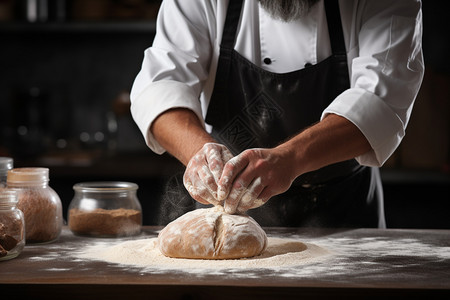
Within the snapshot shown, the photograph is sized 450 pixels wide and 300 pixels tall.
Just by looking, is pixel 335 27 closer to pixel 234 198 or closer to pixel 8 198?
pixel 234 198

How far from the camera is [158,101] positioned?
1.79m

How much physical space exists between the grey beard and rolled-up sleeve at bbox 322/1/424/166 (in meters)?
0.17

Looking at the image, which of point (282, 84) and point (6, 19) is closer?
point (282, 84)

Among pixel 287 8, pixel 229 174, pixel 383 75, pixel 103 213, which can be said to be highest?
pixel 287 8

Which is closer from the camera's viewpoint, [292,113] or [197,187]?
[197,187]

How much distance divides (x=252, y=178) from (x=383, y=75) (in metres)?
0.57

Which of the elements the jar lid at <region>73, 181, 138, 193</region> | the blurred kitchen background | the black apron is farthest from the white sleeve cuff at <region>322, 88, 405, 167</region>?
the blurred kitchen background

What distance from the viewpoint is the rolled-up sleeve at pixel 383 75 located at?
1730mm

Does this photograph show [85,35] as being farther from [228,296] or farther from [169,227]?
[228,296]

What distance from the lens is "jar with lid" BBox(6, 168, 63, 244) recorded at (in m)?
1.56

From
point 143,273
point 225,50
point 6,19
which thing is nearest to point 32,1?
point 6,19

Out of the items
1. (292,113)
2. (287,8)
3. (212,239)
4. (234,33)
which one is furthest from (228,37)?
(212,239)

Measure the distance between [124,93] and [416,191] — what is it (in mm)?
1740

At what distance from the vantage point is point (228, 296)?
1158mm
